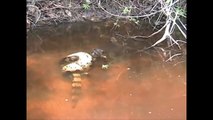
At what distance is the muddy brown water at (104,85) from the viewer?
79.9 inches

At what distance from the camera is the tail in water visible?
7.09ft

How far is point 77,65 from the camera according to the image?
2.44m

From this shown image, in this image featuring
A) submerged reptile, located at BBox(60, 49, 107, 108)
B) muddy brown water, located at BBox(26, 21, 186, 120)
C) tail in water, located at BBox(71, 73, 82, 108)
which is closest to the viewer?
muddy brown water, located at BBox(26, 21, 186, 120)

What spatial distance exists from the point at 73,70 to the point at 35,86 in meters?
0.30

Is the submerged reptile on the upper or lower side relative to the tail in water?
upper

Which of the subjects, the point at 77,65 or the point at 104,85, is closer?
the point at 104,85

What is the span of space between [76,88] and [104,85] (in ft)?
0.61

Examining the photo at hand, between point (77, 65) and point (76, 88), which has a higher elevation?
point (77, 65)

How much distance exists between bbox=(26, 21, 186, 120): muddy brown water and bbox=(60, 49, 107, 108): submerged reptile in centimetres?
4

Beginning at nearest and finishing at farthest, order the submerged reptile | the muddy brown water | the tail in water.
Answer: the muddy brown water, the tail in water, the submerged reptile

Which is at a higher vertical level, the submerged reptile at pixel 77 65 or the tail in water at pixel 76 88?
the submerged reptile at pixel 77 65
